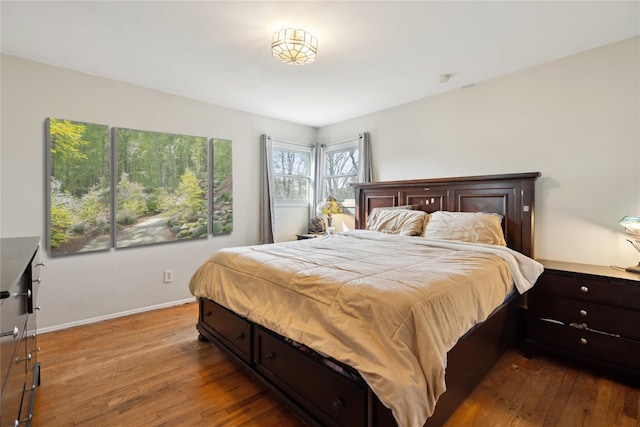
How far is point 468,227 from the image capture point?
2652mm

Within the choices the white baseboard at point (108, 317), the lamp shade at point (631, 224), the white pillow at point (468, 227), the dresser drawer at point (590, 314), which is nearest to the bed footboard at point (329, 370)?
the dresser drawer at point (590, 314)

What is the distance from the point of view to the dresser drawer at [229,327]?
76.4 inches

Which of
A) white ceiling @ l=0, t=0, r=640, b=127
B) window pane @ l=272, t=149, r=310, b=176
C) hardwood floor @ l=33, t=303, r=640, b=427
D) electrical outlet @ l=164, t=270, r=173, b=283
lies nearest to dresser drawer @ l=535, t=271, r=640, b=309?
hardwood floor @ l=33, t=303, r=640, b=427

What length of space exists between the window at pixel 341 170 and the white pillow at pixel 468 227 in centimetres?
164

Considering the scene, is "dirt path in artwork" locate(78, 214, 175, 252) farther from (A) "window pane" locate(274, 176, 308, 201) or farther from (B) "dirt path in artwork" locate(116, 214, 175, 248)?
(A) "window pane" locate(274, 176, 308, 201)

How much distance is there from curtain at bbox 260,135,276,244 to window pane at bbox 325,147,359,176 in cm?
104

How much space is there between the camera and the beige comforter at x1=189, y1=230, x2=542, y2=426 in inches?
45.9

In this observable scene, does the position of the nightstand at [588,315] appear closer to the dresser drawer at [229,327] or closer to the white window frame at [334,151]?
the dresser drawer at [229,327]

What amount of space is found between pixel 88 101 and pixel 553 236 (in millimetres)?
4503

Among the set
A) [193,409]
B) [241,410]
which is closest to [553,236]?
[241,410]

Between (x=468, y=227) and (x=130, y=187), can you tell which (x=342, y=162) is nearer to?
(x=468, y=227)

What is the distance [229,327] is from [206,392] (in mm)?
410

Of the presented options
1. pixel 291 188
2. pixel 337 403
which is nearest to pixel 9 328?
pixel 337 403

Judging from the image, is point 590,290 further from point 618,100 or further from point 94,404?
point 94,404
